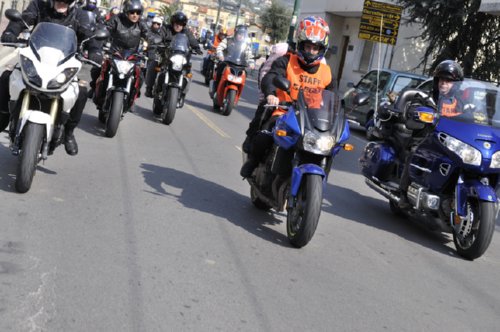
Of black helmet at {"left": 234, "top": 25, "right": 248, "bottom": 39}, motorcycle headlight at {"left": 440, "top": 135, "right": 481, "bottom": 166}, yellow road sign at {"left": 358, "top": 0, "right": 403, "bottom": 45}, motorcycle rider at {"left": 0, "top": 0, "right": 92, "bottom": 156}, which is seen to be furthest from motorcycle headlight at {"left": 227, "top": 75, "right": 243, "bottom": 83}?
motorcycle headlight at {"left": 440, "top": 135, "right": 481, "bottom": 166}

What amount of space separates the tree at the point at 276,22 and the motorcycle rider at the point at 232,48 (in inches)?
2306

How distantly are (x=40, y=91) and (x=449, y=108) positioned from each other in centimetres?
399

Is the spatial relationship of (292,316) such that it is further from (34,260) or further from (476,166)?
(476,166)

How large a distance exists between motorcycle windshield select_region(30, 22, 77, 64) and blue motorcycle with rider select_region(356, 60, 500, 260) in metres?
2.63

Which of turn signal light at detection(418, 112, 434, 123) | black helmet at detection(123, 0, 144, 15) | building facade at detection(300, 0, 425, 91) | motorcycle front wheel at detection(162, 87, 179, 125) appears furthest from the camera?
building facade at detection(300, 0, 425, 91)

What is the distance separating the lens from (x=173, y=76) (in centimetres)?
1326

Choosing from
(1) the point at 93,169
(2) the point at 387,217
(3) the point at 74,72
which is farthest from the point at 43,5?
(2) the point at 387,217

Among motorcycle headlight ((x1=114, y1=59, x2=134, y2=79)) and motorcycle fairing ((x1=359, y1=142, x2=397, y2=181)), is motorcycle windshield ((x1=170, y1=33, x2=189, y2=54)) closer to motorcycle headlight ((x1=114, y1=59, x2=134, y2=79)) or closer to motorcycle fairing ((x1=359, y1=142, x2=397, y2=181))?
motorcycle headlight ((x1=114, y1=59, x2=134, y2=79))

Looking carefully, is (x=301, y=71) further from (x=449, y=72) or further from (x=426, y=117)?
(x=449, y=72)

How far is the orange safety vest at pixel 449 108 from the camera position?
7764mm

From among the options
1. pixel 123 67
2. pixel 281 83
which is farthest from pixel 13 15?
pixel 123 67

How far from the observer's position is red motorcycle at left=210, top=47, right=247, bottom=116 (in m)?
16.4

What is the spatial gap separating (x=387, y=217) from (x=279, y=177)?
2.41 meters

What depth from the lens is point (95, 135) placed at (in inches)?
421
